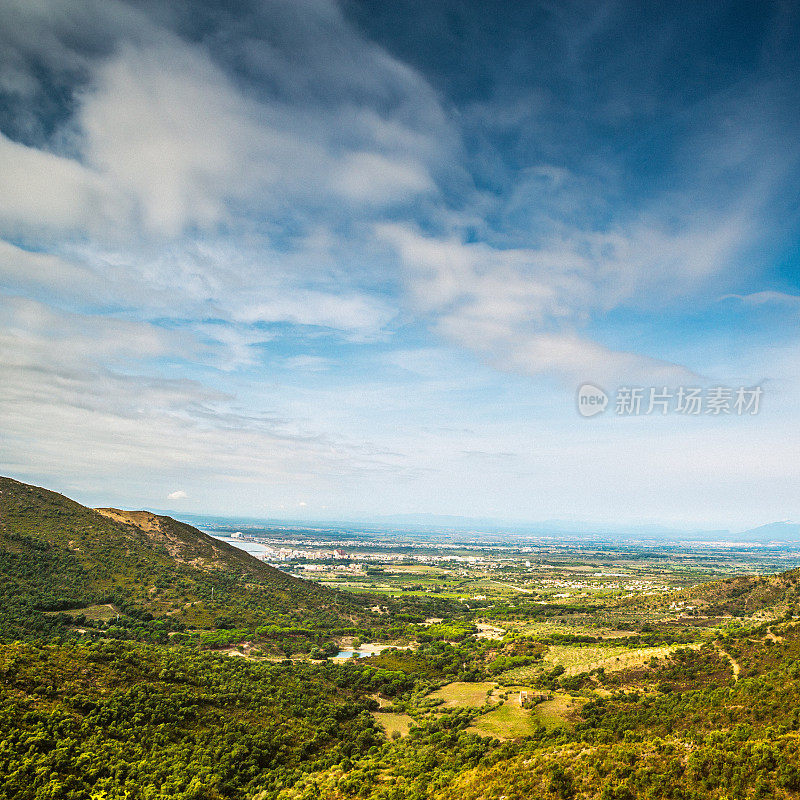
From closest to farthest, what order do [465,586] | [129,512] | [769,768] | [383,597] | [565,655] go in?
[769,768], [565,655], [129,512], [383,597], [465,586]

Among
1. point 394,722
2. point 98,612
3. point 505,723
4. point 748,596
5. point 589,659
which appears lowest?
point 394,722

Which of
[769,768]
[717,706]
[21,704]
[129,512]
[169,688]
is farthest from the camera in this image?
[129,512]

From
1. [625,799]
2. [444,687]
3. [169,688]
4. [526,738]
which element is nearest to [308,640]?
[444,687]

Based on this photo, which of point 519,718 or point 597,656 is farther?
point 597,656

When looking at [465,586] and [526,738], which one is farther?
[465,586]

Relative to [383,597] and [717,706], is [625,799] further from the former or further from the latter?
A: [383,597]

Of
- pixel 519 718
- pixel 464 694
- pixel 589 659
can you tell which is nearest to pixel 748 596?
pixel 589 659

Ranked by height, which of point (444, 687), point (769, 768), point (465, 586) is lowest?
point (465, 586)

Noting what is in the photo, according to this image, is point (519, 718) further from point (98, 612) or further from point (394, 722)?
point (98, 612)
